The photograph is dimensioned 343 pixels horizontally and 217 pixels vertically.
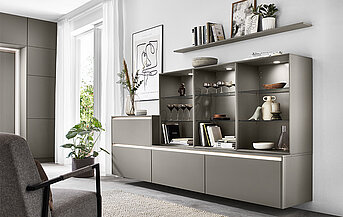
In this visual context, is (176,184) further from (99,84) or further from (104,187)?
(99,84)

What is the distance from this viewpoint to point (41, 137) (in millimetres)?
7719

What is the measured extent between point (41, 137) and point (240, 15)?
526 cm

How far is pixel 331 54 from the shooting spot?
11.3ft

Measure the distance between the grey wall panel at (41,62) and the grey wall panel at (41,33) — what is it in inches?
4.9

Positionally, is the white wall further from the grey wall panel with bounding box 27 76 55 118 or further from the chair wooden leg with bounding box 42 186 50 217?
the grey wall panel with bounding box 27 76 55 118

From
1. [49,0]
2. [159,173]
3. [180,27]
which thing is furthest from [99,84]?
[159,173]

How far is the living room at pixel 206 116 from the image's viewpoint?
3.34 m

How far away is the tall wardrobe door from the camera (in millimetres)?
7559

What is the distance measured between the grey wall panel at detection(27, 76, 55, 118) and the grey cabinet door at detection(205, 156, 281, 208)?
4.93m

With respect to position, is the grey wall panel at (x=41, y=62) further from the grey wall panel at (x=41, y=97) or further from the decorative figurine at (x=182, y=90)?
the decorative figurine at (x=182, y=90)

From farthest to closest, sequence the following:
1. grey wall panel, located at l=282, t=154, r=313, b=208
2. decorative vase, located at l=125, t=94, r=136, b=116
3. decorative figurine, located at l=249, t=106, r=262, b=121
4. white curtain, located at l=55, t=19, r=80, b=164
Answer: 1. white curtain, located at l=55, t=19, r=80, b=164
2. decorative vase, located at l=125, t=94, r=136, b=116
3. decorative figurine, located at l=249, t=106, r=262, b=121
4. grey wall panel, located at l=282, t=154, r=313, b=208

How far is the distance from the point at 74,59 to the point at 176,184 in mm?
4302

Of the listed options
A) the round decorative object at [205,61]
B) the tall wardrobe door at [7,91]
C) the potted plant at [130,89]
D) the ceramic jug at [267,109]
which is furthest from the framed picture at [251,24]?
the tall wardrobe door at [7,91]

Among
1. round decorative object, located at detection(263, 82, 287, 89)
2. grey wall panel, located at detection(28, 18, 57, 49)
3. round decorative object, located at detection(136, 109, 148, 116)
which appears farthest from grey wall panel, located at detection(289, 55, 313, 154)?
grey wall panel, located at detection(28, 18, 57, 49)
